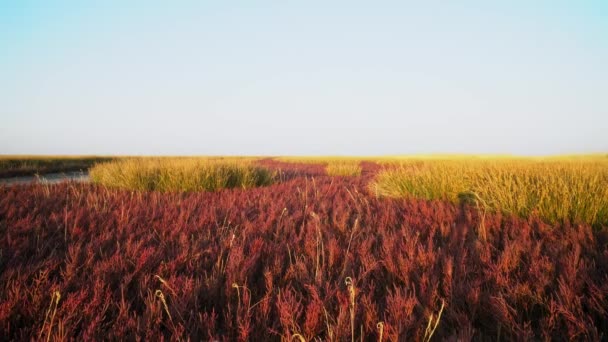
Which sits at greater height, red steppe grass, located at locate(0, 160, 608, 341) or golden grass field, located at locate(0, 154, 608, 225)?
golden grass field, located at locate(0, 154, 608, 225)

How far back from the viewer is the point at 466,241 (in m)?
A: 3.52

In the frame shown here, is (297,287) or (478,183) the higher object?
(478,183)

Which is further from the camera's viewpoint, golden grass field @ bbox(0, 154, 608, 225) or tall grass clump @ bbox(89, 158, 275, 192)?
tall grass clump @ bbox(89, 158, 275, 192)

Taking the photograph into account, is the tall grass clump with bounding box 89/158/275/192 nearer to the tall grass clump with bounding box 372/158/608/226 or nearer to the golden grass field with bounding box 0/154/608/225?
the golden grass field with bounding box 0/154/608/225

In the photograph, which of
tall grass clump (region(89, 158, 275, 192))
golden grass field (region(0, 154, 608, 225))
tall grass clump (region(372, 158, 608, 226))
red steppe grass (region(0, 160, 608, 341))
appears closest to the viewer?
red steppe grass (region(0, 160, 608, 341))

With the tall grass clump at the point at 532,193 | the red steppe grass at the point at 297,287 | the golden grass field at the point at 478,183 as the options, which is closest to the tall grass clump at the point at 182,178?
the golden grass field at the point at 478,183

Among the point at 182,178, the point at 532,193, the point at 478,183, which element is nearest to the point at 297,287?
the point at 532,193

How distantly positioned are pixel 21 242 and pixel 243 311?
2.72 m

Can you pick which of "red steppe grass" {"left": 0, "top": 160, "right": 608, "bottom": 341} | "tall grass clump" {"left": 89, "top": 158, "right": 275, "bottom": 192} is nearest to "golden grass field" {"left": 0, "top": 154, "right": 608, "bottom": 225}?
"tall grass clump" {"left": 89, "top": 158, "right": 275, "bottom": 192}

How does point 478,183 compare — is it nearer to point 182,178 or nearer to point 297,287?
point 297,287

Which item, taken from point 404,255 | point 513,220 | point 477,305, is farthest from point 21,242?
point 513,220

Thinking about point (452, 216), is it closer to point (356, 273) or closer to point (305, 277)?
point (356, 273)

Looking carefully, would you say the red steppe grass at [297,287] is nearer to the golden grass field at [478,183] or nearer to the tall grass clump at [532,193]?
the tall grass clump at [532,193]

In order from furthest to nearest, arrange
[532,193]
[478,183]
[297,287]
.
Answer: [478,183] < [532,193] < [297,287]
